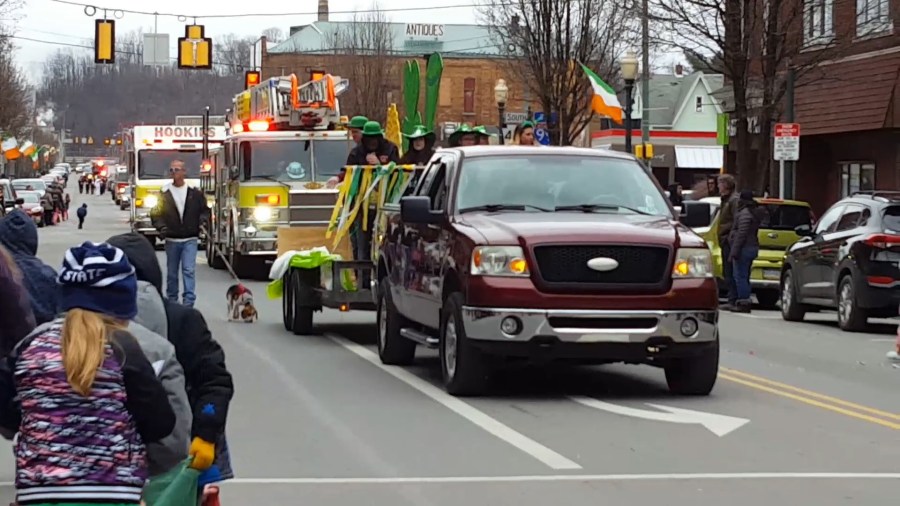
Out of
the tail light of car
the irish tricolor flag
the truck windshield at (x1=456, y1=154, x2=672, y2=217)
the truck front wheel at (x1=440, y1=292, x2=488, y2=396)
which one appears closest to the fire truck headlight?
the irish tricolor flag

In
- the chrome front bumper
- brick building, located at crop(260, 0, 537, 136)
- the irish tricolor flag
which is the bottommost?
the chrome front bumper

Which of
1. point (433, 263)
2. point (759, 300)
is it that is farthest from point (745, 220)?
point (433, 263)

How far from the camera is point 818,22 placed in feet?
116

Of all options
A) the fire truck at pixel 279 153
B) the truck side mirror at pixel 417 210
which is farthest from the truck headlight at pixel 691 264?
the fire truck at pixel 279 153

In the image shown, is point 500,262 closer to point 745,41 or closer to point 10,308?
point 10,308

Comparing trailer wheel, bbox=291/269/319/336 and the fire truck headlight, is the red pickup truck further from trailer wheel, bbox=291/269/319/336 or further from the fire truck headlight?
the fire truck headlight

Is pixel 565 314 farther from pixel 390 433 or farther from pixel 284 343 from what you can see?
pixel 284 343

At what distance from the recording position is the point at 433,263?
12906 millimetres

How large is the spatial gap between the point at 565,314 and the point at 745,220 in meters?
11.5

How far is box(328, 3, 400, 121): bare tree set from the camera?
66.1 metres

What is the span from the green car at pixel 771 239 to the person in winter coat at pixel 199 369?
61.5 ft

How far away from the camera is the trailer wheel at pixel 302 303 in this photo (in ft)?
55.5

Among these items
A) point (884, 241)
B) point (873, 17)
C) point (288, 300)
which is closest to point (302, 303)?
point (288, 300)

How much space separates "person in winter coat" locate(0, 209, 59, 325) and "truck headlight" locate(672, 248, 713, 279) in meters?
4.99
